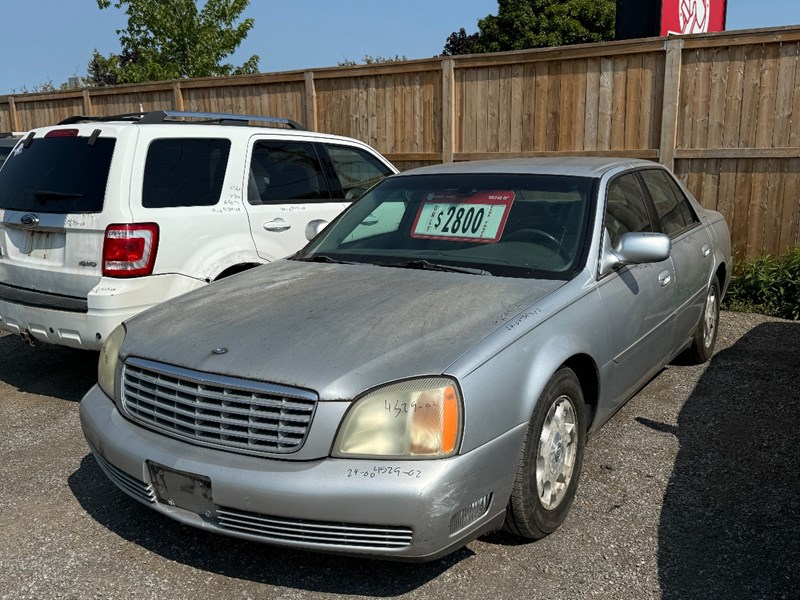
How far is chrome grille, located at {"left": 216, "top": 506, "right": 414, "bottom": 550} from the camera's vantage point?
8.38 ft

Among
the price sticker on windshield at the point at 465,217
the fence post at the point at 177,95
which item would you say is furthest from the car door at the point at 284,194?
the fence post at the point at 177,95

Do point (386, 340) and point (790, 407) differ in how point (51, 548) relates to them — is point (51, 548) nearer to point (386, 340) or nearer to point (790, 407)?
point (386, 340)

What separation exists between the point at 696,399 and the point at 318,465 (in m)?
3.29

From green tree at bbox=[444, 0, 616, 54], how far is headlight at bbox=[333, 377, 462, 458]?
1031 inches

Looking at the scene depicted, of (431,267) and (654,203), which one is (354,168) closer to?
(654,203)

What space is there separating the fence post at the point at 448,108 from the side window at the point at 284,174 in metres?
3.08

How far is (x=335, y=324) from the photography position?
308 centimetres

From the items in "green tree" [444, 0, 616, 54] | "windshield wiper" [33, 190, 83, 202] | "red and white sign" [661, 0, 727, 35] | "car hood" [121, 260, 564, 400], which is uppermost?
"green tree" [444, 0, 616, 54]

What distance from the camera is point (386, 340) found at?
2904mm

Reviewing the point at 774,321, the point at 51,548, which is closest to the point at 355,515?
the point at 51,548

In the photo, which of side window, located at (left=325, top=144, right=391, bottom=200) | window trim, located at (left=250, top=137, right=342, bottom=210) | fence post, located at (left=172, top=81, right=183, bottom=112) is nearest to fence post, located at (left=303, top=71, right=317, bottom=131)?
fence post, located at (left=172, top=81, right=183, bottom=112)

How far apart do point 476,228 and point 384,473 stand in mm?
1773

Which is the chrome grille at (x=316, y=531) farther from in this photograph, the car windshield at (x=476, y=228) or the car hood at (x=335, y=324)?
the car windshield at (x=476, y=228)

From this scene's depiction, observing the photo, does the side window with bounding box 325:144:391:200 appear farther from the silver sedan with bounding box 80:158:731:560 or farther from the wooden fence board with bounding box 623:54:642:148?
the wooden fence board with bounding box 623:54:642:148
